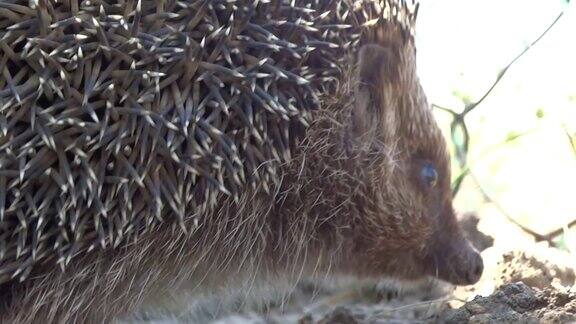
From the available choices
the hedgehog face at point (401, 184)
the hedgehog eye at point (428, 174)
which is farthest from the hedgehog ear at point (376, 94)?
the hedgehog eye at point (428, 174)

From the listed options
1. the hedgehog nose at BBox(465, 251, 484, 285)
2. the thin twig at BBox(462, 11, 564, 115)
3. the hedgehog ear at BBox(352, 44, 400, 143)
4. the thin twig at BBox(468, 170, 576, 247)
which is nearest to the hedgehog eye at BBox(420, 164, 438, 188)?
the hedgehog ear at BBox(352, 44, 400, 143)

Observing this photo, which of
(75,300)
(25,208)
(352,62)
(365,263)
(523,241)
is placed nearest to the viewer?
(25,208)

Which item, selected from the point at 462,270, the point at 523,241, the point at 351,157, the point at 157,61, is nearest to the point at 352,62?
the point at 351,157

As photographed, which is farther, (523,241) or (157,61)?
(523,241)

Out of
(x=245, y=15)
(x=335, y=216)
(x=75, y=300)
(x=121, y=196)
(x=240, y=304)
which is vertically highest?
(x=245, y=15)

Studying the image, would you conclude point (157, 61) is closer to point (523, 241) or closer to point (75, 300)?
point (75, 300)

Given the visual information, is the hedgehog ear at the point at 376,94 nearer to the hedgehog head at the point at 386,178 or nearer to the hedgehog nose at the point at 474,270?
the hedgehog head at the point at 386,178

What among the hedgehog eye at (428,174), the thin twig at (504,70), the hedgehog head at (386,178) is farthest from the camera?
the thin twig at (504,70)
